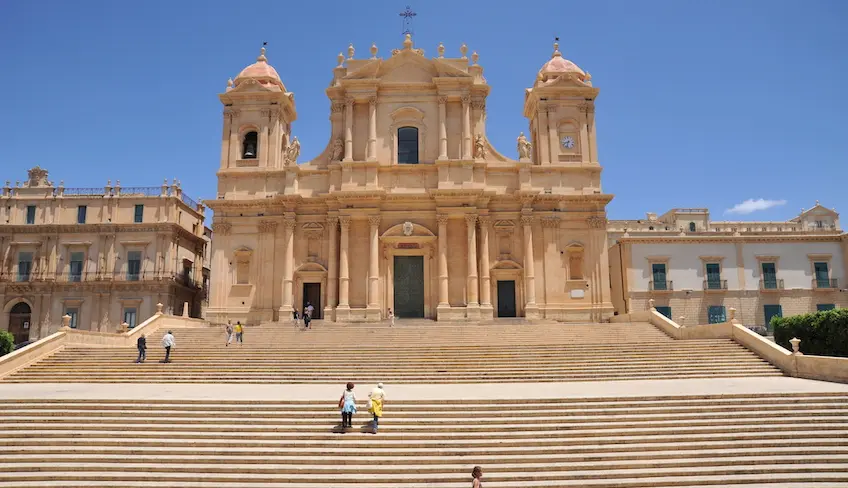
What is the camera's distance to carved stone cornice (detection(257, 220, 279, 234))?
36.2 m

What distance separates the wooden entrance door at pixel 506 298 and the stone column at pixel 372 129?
389 inches

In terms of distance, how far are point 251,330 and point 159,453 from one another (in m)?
17.1

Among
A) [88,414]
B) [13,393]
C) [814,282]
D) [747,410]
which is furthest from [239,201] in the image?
[814,282]

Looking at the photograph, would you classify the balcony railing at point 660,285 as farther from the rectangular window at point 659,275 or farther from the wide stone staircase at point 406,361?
the wide stone staircase at point 406,361

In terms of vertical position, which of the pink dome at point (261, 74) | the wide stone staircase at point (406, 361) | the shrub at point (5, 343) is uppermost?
the pink dome at point (261, 74)

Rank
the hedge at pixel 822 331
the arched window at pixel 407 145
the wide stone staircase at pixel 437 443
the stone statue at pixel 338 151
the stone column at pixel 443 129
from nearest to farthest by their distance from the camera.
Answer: the wide stone staircase at pixel 437 443 < the hedge at pixel 822 331 < the stone column at pixel 443 129 < the stone statue at pixel 338 151 < the arched window at pixel 407 145

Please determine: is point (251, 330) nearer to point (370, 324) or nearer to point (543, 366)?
point (370, 324)

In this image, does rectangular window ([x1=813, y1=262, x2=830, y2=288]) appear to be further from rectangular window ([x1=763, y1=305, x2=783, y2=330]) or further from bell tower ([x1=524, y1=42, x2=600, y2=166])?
bell tower ([x1=524, y1=42, x2=600, y2=166])

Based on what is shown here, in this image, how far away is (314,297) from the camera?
117 ft

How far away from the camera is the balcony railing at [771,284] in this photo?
4031cm

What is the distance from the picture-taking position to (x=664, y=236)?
4050 centimetres

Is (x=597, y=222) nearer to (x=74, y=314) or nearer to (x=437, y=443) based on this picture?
(x=437, y=443)

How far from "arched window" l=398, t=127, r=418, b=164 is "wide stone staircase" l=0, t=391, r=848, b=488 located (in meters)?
23.7

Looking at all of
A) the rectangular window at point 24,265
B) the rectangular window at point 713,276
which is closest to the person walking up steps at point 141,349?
the rectangular window at point 24,265
